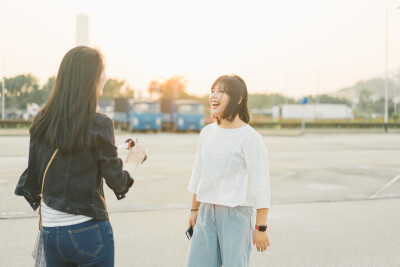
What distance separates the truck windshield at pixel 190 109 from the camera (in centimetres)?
3756

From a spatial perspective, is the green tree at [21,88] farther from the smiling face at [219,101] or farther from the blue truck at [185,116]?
the blue truck at [185,116]

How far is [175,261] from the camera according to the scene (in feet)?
15.5

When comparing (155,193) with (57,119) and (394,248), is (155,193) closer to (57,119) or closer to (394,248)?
(394,248)

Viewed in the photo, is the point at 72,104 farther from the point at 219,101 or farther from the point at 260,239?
the point at 260,239

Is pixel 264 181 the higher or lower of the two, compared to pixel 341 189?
higher

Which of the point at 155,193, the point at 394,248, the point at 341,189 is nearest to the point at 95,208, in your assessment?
the point at 394,248

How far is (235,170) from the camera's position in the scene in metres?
2.77

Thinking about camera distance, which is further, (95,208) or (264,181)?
(264,181)

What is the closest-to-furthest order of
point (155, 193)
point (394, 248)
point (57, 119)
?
1. point (57, 119)
2. point (394, 248)
3. point (155, 193)

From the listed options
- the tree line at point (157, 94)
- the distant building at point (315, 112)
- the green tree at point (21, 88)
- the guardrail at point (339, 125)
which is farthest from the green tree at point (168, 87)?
the green tree at point (21, 88)

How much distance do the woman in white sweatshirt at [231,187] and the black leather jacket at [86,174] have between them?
2.28ft

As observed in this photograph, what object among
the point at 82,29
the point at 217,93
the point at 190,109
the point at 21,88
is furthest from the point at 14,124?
the point at 217,93

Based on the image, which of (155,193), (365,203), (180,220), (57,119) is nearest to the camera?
(57,119)

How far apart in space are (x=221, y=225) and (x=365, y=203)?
5.88m
